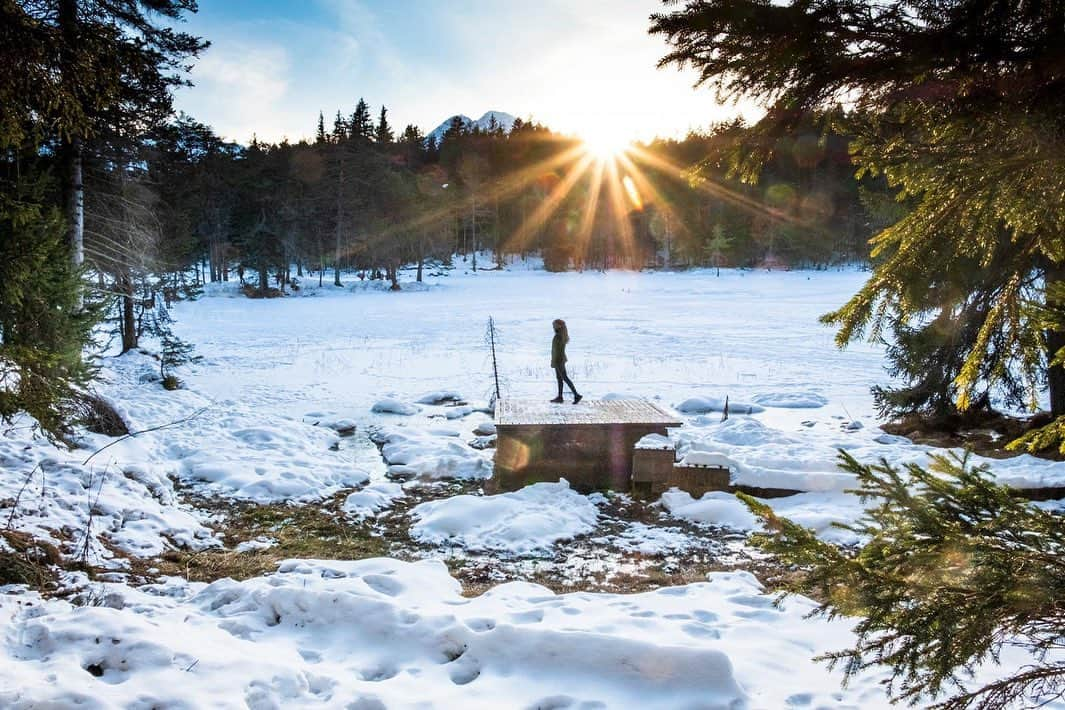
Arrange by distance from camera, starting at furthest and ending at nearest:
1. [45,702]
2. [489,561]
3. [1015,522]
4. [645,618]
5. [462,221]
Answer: [462,221]
[489,561]
[645,618]
[45,702]
[1015,522]

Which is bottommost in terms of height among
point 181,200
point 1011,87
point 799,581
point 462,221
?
point 799,581

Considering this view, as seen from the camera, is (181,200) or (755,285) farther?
(755,285)

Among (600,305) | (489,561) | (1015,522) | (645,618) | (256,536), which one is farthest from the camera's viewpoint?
(600,305)

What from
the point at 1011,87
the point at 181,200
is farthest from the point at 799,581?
the point at 181,200

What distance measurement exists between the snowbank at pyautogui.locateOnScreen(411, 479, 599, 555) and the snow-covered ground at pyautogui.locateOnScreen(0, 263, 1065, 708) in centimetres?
4

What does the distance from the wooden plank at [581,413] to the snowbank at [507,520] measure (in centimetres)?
132

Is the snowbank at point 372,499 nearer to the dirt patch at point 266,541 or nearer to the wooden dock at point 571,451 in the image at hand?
the dirt patch at point 266,541

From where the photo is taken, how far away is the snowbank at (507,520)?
7637 mm

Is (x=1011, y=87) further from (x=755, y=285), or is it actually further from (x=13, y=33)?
(x=755, y=285)

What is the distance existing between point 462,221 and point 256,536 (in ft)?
245

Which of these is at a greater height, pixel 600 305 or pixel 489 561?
pixel 600 305

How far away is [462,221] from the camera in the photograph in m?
79.6

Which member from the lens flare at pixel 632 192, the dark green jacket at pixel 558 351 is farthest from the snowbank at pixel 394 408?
the lens flare at pixel 632 192

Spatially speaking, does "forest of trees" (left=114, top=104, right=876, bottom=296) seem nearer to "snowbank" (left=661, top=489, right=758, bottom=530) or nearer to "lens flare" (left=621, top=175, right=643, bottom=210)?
"lens flare" (left=621, top=175, right=643, bottom=210)
